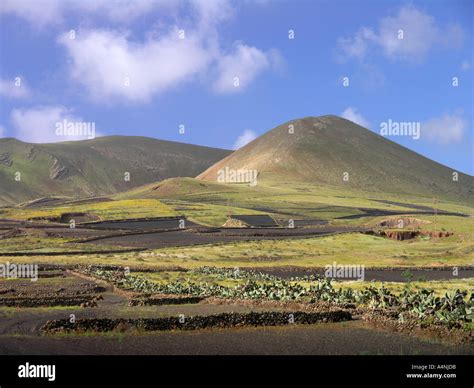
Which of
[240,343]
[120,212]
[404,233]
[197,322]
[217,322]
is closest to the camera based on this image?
[240,343]

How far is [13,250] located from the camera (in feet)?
278

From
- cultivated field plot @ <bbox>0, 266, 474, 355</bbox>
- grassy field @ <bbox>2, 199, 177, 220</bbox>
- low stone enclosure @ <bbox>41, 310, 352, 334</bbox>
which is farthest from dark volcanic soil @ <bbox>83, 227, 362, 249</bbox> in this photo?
low stone enclosure @ <bbox>41, 310, 352, 334</bbox>

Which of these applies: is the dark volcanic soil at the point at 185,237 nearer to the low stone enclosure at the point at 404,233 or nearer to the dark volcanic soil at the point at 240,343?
the low stone enclosure at the point at 404,233

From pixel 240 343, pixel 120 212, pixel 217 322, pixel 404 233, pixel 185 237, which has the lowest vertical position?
pixel 240 343

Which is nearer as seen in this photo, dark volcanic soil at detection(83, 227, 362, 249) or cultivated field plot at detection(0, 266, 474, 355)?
cultivated field plot at detection(0, 266, 474, 355)

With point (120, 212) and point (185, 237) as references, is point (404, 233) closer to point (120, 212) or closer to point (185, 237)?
point (185, 237)

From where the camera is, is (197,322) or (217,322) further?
(217,322)

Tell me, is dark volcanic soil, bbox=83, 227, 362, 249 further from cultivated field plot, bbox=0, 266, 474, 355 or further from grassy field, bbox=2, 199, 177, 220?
cultivated field plot, bbox=0, 266, 474, 355

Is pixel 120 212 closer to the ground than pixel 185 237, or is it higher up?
higher up

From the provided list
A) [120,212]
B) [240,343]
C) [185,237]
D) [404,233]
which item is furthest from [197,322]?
[120,212]

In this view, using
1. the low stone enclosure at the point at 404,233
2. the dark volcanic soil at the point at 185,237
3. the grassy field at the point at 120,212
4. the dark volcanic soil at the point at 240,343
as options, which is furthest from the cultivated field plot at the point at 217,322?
the grassy field at the point at 120,212

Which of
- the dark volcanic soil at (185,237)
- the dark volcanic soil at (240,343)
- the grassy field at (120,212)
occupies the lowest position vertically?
the dark volcanic soil at (240,343)

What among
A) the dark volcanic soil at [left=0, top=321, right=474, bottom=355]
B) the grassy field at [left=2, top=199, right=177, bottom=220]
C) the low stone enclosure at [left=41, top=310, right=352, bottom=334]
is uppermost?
the grassy field at [left=2, top=199, right=177, bottom=220]
